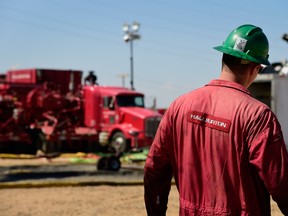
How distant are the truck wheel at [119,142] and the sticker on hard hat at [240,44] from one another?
14.1 meters

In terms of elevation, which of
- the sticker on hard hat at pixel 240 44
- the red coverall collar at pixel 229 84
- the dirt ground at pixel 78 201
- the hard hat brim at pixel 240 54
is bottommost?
the dirt ground at pixel 78 201

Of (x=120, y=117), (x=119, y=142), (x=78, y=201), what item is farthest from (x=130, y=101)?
(x=78, y=201)

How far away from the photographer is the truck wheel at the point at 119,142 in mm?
17112

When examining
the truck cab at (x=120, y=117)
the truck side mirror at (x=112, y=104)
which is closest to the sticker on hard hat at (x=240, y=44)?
the truck cab at (x=120, y=117)

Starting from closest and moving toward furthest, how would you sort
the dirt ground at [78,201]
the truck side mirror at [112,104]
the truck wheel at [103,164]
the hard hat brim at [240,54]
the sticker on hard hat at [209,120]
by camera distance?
the sticker on hard hat at [209,120] → the hard hat brim at [240,54] → the dirt ground at [78,201] → the truck wheel at [103,164] → the truck side mirror at [112,104]

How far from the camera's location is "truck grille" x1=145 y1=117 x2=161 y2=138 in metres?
17.2

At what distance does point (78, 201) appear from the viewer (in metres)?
8.73

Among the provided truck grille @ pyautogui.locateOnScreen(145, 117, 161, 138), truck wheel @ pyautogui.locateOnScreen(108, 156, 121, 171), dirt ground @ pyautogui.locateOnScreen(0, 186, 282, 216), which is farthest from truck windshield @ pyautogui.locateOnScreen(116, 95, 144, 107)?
dirt ground @ pyautogui.locateOnScreen(0, 186, 282, 216)

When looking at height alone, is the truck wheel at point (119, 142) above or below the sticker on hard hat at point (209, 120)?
below

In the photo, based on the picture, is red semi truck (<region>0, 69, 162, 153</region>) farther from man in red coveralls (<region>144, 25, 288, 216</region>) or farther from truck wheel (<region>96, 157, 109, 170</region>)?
man in red coveralls (<region>144, 25, 288, 216</region>)

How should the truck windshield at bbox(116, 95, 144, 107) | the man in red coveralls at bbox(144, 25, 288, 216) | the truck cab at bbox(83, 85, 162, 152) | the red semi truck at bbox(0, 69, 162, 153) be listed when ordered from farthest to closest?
the truck windshield at bbox(116, 95, 144, 107) < the red semi truck at bbox(0, 69, 162, 153) < the truck cab at bbox(83, 85, 162, 152) < the man in red coveralls at bbox(144, 25, 288, 216)

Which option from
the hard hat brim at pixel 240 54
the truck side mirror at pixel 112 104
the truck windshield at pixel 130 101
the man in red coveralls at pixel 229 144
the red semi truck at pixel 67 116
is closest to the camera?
the man in red coveralls at pixel 229 144

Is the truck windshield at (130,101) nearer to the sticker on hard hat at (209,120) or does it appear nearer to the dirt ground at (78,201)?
the dirt ground at (78,201)

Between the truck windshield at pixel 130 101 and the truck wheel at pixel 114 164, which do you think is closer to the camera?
the truck wheel at pixel 114 164
